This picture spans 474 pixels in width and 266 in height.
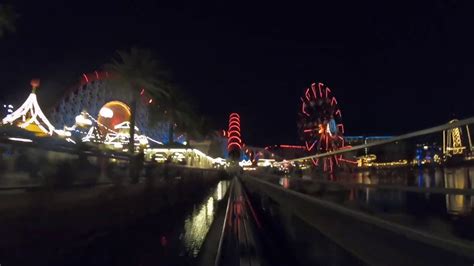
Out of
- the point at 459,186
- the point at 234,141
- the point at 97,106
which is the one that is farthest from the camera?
the point at 234,141

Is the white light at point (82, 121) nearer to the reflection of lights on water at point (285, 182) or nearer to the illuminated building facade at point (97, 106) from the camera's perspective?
the illuminated building facade at point (97, 106)

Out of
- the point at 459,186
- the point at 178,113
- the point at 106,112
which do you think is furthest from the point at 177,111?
the point at 459,186

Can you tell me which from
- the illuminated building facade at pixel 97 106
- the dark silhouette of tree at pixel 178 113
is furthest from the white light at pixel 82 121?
the dark silhouette of tree at pixel 178 113

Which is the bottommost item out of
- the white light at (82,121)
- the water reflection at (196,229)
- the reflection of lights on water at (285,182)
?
the water reflection at (196,229)

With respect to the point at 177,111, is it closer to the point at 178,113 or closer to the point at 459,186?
the point at 178,113

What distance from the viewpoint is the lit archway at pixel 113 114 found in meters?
122

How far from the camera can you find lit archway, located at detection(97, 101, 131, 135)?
121750mm

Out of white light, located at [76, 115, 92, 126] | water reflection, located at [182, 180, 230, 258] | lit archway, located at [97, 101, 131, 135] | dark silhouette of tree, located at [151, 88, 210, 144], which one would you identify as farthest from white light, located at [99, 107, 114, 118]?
water reflection, located at [182, 180, 230, 258]

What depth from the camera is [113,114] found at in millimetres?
124438

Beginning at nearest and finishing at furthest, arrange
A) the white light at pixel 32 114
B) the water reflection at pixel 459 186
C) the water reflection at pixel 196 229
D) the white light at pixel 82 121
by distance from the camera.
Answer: the water reflection at pixel 459 186
the water reflection at pixel 196 229
the white light at pixel 32 114
the white light at pixel 82 121

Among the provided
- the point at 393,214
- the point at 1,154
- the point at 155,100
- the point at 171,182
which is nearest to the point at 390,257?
the point at 393,214

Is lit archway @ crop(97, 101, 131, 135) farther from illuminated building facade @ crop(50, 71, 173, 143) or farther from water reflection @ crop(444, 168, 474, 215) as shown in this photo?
water reflection @ crop(444, 168, 474, 215)

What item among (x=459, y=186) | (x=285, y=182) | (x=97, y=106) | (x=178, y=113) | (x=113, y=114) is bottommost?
(x=459, y=186)

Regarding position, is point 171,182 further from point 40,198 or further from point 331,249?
point 331,249
